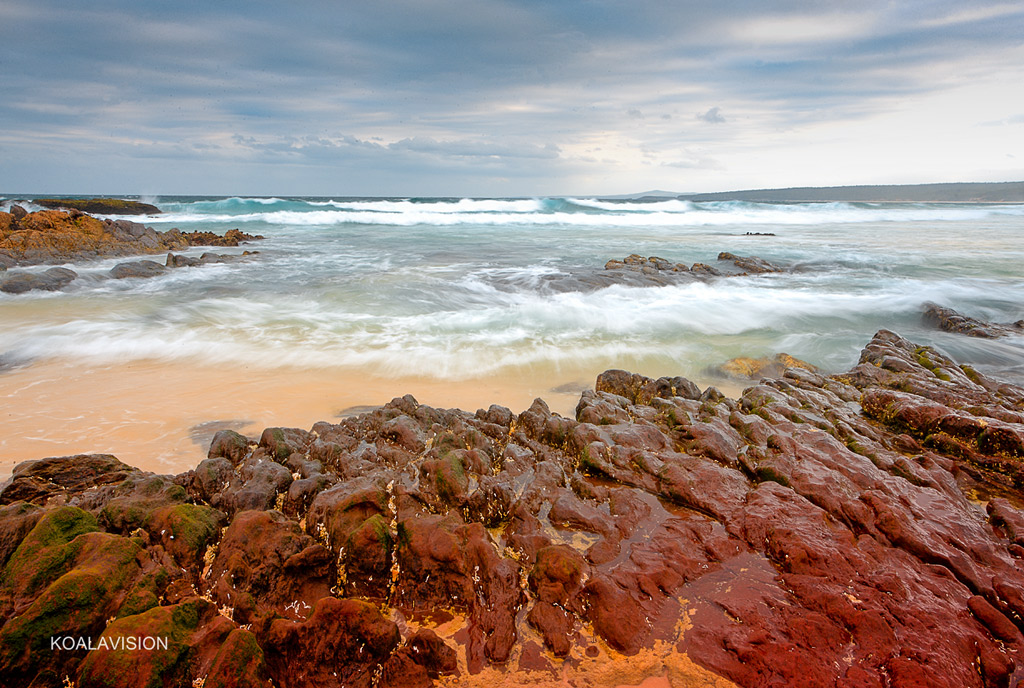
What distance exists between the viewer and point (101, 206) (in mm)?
35812

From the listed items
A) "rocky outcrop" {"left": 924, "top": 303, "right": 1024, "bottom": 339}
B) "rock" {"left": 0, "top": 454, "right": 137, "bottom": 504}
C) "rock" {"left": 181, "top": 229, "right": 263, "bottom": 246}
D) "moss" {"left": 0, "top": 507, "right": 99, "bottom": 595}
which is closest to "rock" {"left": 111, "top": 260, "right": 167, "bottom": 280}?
"rock" {"left": 181, "top": 229, "right": 263, "bottom": 246}

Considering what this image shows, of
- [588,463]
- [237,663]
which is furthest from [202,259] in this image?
[237,663]

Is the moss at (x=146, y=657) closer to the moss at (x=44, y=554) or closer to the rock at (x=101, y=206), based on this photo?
the moss at (x=44, y=554)

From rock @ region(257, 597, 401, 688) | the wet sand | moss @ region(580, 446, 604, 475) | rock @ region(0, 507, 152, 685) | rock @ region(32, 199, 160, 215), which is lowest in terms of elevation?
the wet sand

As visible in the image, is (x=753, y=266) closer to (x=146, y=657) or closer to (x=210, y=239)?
(x=146, y=657)

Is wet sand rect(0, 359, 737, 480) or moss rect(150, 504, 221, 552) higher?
moss rect(150, 504, 221, 552)

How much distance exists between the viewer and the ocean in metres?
8.15

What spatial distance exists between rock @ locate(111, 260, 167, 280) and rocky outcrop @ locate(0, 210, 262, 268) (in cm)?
350

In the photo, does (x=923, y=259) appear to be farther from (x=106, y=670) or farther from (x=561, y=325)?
(x=106, y=670)

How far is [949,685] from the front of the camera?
2389 mm

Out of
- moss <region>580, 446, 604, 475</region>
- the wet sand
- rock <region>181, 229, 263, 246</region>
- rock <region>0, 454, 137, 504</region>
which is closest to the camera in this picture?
rock <region>0, 454, 137, 504</region>

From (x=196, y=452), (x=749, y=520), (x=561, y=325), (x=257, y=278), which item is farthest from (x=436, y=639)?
(x=257, y=278)

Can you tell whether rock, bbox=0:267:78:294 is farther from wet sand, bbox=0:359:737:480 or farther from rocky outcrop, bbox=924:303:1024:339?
rocky outcrop, bbox=924:303:1024:339

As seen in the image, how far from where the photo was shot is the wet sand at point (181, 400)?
200 inches
